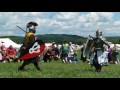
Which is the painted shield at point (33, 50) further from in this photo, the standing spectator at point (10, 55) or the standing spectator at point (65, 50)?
the standing spectator at point (10, 55)

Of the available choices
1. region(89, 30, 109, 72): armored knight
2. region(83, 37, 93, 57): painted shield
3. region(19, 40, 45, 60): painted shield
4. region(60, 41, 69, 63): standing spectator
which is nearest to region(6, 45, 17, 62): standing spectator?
region(60, 41, 69, 63): standing spectator

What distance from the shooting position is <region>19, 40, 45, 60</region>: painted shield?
44.1 feet

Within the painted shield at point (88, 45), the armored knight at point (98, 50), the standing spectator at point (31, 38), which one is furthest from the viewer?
the painted shield at point (88, 45)

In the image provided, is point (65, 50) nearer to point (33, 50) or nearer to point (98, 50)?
point (98, 50)

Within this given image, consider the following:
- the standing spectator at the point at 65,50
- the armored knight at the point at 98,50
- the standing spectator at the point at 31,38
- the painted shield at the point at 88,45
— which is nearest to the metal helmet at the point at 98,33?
the armored knight at the point at 98,50

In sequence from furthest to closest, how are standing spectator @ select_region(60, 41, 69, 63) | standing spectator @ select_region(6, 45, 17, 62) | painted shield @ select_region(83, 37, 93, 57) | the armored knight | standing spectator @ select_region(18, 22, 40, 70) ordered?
standing spectator @ select_region(6, 45, 17, 62) < standing spectator @ select_region(60, 41, 69, 63) < painted shield @ select_region(83, 37, 93, 57) < the armored knight < standing spectator @ select_region(18, 22, 40, 70)

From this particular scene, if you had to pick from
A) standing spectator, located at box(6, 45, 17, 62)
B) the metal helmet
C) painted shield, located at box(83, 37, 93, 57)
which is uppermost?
the metal helmet

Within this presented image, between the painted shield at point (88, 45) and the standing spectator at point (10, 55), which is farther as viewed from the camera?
the standing spectator at point (10, 55)

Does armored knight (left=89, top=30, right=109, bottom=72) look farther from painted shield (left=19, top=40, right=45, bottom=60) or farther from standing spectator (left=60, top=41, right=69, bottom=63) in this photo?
standing spectator (left=60, top=41, right=69, bottom=63)

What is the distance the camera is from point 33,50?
1354 cm

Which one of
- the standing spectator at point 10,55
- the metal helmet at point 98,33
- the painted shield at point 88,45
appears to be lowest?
the standing spectator at point 10,55

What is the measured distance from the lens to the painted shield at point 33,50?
13.4 meters
